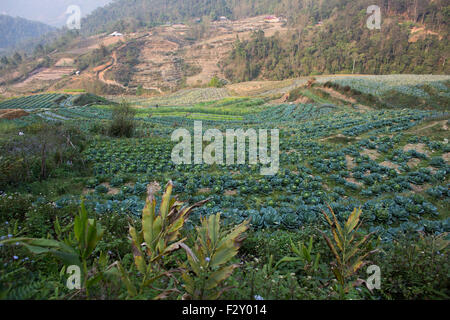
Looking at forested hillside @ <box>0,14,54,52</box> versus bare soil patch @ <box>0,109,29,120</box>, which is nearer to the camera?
bare soil patch @ <box>0,109,29,120</box>

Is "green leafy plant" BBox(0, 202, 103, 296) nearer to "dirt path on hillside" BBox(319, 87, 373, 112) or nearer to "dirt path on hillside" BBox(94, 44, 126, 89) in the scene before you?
"dirt path on hillside" BBox(319, 87, 373, 112)

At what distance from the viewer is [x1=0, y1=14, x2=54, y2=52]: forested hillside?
156625mm

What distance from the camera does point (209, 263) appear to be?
5.87 ft

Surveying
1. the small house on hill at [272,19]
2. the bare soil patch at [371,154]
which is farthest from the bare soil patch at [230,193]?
the small house on hill at [272,19]

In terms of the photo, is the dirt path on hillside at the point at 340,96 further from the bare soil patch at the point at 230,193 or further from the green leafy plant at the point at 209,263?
the green leafy plant at the point at 209,263

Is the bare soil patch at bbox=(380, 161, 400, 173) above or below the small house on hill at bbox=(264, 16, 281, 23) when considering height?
below

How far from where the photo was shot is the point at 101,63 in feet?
263

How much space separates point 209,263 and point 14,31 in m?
237

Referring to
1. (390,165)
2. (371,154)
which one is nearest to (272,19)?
(371,154)

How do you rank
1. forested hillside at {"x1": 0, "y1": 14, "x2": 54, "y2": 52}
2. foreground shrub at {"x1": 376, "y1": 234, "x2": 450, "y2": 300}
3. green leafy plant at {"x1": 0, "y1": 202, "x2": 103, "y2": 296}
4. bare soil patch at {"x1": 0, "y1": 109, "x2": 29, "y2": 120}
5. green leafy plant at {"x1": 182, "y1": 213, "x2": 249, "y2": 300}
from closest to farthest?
1. green leafy plant at {"x1": 0, "y1": 202, "x2": 103, "y2": 296}
2. green leafy plant at {"x1": 182, "y1": 213, "x2": 249, "y2": 300}
3. foreground shrub at {"x1": 376, "y1": 234, "x2": 450, "y2": 300}
4. bare soil patch at {"x1": 0, "y1": 109, "x2": 29, "y2": 120}
5. forested hillside at {"x1": 0, "y1": 14, "x2": 54, "y2": 52}

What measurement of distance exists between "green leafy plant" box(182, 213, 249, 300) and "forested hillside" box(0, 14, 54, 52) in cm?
21121

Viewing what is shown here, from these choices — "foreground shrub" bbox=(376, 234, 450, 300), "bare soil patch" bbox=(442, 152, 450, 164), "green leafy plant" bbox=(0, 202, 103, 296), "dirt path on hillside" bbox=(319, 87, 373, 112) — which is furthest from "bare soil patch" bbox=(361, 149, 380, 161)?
"dirt path on hillside" bbox=(319, 87, 373, 112)

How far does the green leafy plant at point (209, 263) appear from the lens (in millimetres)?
1611
